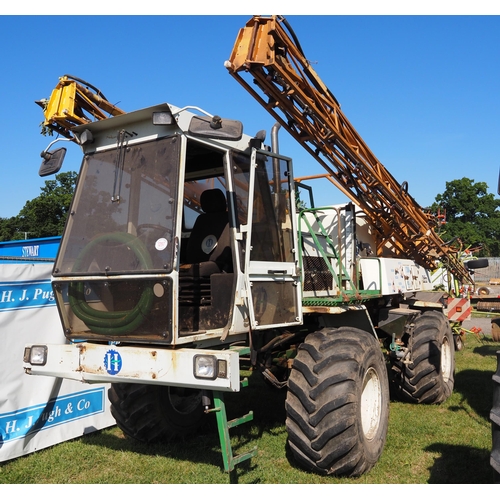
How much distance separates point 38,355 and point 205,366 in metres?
1.64

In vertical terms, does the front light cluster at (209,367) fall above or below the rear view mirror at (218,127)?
below

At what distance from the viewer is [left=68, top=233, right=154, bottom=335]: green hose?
404cm

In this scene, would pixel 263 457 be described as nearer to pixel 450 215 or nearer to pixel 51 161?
pixel 51 161

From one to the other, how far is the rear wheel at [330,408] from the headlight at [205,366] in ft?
3.06

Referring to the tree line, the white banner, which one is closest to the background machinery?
the white banner

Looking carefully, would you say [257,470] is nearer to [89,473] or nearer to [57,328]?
[89,473]

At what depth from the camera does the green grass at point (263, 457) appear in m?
4.45

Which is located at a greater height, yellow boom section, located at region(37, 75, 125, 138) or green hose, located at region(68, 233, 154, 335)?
yellow boom section, located at region(37, 75, 125, 138)

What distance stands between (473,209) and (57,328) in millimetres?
53620

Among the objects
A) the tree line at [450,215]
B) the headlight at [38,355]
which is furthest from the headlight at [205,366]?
the tree line at [450,215]

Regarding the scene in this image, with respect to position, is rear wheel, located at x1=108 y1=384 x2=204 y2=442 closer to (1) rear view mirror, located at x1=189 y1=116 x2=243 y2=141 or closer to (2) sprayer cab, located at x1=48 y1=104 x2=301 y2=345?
(2) sprayer cab, located at x1=48 y1=104 x2=301 y2=345

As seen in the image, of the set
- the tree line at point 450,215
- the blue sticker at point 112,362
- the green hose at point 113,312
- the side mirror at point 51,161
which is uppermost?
the tree line at point 450,215

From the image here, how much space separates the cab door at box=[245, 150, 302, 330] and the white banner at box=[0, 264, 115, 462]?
2.72 metres

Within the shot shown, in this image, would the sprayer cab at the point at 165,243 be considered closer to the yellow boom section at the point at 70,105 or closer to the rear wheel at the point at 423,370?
the yellow boom section at the point at 70,105
